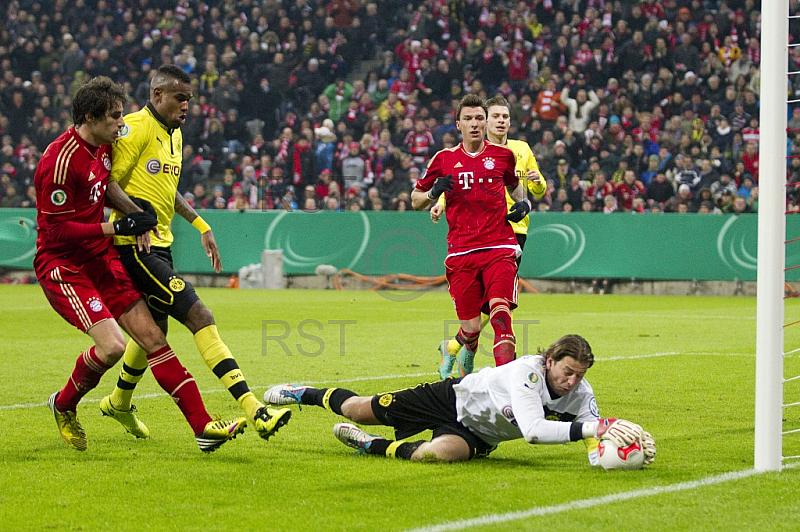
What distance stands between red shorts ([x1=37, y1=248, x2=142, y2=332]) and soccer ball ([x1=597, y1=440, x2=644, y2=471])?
2777 millimetres

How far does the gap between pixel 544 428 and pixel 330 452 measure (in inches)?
54.8

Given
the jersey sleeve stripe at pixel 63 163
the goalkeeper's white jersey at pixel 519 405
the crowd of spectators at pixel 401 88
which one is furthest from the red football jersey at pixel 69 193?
the crowd of spectators at pixel 401 88

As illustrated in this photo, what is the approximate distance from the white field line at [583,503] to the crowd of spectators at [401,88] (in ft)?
50.7

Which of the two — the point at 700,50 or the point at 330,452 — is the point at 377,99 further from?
the point at 330,452

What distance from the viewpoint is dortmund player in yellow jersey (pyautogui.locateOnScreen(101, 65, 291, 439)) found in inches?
242

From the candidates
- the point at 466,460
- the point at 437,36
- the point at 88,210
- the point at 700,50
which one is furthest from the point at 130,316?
the point at 437,36

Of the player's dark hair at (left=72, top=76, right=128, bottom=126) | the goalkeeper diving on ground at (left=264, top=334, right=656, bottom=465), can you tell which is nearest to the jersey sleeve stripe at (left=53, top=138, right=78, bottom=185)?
the player's dark hair at (left=72, top=76, right=128, bottom=126)

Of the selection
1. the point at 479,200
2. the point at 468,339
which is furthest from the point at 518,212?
the point at 468,339

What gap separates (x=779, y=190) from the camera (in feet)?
16.8

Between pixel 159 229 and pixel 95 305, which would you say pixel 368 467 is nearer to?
pixel 95 305

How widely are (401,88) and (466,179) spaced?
17.7 metres

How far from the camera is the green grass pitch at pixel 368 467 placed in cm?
436

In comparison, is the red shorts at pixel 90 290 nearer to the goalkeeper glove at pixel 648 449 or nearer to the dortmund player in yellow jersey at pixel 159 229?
the dortmund player in yellow jersey at pixel 159 229

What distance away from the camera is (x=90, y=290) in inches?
236
